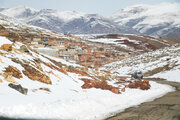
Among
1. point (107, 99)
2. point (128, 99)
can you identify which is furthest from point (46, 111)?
point (128, 99)

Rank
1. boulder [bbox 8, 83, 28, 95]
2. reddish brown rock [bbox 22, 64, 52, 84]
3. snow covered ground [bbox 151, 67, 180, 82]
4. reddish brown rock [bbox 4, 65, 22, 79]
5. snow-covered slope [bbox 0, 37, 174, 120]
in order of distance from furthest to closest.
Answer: snow covered ground [bbox 151, 67, 180, 82] < reddish brown rock [bbox 22, 64, 52, 84] < reddish brown rock [bbox 4, 65, 22, 79] < boulder [bbox 8, 83, 28, 95] < snow-covered slope [bbox 0, 37, 174, 120]

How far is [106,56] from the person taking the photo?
4764 inches

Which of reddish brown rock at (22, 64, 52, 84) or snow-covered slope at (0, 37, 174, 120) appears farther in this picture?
reddish brown rock at (22, 64, 52, 84)

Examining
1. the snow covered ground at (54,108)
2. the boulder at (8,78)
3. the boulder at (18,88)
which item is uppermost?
the boulder at (8,78)

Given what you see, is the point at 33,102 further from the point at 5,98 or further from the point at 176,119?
the point at 176,119

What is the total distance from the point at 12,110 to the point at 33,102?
149 cm

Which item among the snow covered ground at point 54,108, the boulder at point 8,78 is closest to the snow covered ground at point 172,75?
the snow covered ground at point 54,108

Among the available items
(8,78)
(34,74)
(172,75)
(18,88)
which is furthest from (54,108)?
(172,75)

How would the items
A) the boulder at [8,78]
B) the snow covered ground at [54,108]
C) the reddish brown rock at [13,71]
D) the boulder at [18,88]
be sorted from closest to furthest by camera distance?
the snow covered ground at [54,108]
the boulder at [18,88]
the boulder at [8,78]
the reddish brown rock at [13,71]

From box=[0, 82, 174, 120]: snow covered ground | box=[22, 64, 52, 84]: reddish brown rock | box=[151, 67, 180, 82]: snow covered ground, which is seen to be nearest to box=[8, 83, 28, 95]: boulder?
box=[0, 82, 174, 120]: snow covered ground

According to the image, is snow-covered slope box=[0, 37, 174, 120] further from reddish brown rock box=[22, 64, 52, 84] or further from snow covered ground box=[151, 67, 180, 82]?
snow covered ground box=[151, 67, 180, 82]

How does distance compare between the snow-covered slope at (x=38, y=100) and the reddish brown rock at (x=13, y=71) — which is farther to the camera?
the reddish brown rock at (x=13, y=71)

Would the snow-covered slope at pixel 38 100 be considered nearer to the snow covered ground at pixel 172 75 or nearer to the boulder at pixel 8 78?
the boulder at pixel 8 78

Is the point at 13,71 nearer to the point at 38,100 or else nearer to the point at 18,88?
the point at 18,88
